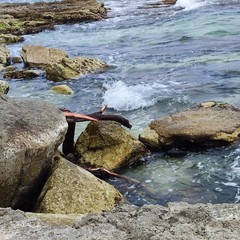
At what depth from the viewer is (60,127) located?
554cm

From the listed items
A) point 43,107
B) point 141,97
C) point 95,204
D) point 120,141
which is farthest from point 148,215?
point 141,97

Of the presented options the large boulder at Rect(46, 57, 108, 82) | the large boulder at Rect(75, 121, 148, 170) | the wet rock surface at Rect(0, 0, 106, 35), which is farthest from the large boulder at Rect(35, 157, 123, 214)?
the wet rock surface at Rect(0, 0, 106, 35)

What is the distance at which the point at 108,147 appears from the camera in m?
7.53

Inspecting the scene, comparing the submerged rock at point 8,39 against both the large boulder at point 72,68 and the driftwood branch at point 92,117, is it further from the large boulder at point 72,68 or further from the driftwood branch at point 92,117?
the driftwood branch at point 92,117

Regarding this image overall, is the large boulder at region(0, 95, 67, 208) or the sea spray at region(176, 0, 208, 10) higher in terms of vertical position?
the large boulder at region(0, 95, 67, 208)

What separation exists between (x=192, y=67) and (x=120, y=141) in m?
7.56

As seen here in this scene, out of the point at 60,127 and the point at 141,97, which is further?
the point at 141,97

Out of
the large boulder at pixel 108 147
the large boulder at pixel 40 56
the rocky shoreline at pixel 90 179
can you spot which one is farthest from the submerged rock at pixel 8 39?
the large boulder at pixel 108 147

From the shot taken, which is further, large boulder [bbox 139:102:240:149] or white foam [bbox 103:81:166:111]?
white foam [bbox 103:81:166:111]

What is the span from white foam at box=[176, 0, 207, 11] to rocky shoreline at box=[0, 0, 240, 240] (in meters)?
22.9

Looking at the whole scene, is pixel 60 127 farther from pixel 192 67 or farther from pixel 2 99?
pixel 192 67

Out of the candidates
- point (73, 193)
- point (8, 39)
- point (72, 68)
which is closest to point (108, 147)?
point (73, 193)

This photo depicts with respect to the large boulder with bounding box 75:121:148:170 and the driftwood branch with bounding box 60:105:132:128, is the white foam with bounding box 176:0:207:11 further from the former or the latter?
the large boulder with bounding box 75:121:148:170

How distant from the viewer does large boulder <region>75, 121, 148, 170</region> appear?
743 cm
